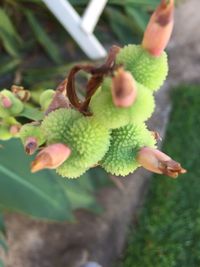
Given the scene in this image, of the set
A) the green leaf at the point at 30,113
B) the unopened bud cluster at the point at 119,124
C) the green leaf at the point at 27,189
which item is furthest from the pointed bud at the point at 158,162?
the green leaf at the point at 27,189

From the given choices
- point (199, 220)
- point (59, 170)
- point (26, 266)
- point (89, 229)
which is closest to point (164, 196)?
point (199, 220)

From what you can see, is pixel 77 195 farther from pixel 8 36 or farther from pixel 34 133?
pixel 34 133

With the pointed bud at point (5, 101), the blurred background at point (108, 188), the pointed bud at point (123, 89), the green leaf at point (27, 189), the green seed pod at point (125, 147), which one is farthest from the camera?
the blurred background at point (108, 188)

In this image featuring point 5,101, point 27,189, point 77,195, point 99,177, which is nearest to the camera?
point 5,101

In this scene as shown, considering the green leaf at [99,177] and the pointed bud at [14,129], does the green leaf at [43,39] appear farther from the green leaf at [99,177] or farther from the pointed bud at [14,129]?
the pointed bud at [14,129]

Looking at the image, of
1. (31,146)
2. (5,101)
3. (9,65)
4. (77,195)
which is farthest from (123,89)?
(9,65)

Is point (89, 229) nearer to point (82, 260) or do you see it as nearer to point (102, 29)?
point (82, 260)
